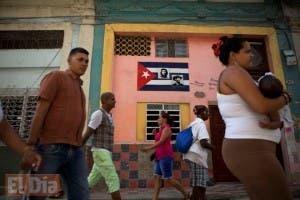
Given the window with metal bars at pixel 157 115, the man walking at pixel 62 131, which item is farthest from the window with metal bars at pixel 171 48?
the man walking at pixel 62 131

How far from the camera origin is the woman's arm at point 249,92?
5.86ft

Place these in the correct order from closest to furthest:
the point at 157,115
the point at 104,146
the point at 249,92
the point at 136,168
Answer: the point at 249,92 → the point at 104,146 → the point at 136,168 → the point at 157,115

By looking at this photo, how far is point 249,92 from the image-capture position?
1.81m

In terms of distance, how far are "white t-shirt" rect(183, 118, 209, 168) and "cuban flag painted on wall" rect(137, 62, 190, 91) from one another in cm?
336

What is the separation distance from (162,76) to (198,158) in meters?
3.81

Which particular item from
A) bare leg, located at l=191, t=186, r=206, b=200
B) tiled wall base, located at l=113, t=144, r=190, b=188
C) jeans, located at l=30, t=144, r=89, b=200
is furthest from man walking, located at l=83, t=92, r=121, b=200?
tiled wall base, located at l=113, t=144, r=190, b=188

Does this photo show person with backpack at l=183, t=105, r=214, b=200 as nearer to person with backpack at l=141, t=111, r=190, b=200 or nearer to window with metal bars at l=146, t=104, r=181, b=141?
person with backpack at l=141, t=111, r=190, b=200

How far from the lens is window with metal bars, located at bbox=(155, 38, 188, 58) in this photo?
8.31 m

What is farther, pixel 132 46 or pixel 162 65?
pixel 132 46

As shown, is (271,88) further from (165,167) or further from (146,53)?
(146,53)

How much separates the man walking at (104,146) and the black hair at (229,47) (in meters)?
2.19

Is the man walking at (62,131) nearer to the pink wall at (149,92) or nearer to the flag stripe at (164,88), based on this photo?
the pink wall at (149,92)

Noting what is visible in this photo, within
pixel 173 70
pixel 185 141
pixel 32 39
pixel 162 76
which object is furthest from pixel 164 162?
pixel 32 39

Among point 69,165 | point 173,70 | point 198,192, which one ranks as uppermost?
point 173,70
